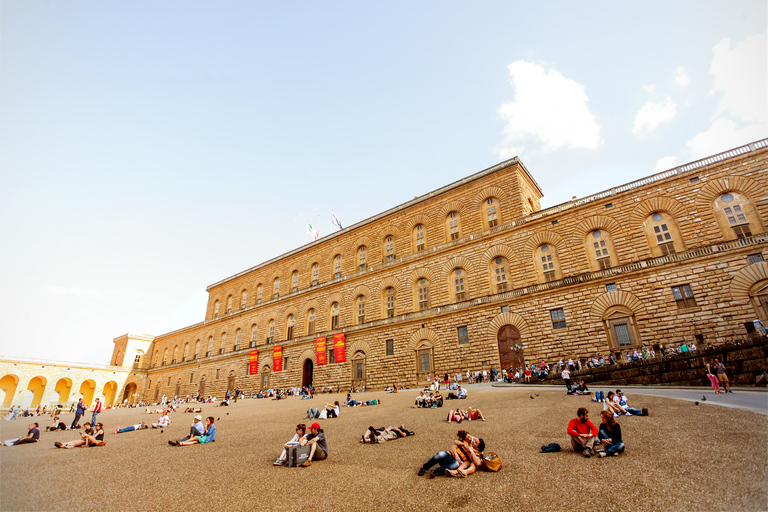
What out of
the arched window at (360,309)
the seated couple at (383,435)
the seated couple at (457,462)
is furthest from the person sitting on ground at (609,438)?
the arched window at (360,309)

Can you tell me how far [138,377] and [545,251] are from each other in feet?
184

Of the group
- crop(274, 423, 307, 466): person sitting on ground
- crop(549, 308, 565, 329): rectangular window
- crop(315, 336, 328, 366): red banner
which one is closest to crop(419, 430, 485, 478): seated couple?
crop(274, 423, 307, 466): person sitting on ground

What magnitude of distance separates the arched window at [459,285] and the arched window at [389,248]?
20.4 ft

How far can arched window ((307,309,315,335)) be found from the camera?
33406 millimetres

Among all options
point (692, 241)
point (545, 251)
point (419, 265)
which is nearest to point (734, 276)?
point (692, 241)

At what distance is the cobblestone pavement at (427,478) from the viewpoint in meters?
4.71

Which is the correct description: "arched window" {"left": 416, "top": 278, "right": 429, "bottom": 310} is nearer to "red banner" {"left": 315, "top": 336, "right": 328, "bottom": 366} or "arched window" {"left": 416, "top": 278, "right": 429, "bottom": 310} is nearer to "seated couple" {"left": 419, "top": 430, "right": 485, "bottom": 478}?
"red banner" {"left": 315, "top": 336, "right": 328, "bottom": 366}

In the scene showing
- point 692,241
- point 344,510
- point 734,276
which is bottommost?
point 344,510

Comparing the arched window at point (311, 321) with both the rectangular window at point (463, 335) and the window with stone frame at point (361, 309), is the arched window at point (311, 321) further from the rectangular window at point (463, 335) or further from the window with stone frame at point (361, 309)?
the rectangular window at point (463, 335)

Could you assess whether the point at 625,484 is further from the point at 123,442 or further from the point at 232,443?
the point at 123,442

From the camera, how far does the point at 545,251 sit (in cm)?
2278

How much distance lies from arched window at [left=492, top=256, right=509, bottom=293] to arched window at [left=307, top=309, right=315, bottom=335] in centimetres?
1739

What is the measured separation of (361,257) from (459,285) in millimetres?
10388

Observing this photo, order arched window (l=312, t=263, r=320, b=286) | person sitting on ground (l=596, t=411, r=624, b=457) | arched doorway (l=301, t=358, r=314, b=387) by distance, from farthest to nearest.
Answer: arched window (l=312, t=263, r=320, b=286)
arched doorway (l=301, t=358, r=314, b=387)
person sitting on ground (l=596, t=411, r=624, b=457)
